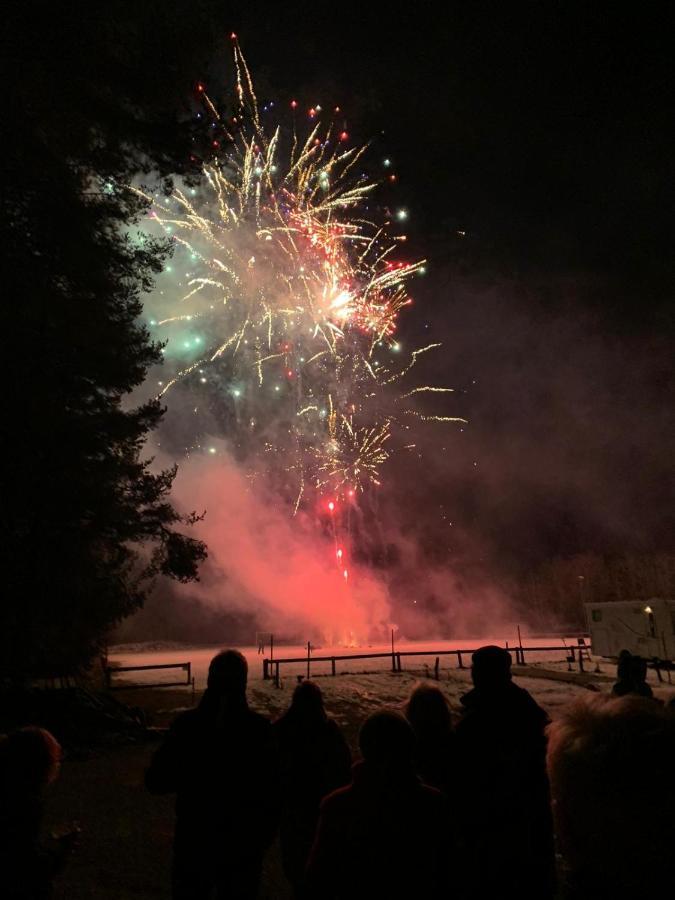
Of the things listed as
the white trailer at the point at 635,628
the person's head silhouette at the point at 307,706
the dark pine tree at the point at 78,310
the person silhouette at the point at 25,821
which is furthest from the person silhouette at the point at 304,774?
the white trailer at the point at 635,628

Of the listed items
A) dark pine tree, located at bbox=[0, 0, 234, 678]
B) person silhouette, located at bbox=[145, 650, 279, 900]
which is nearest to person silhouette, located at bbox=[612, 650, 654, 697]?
person silhouette, located at bbox=[145, 650, 279, 900]

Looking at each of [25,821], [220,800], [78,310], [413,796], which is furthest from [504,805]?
[78,310]

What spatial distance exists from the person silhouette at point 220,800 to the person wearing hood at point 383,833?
2.94 feet

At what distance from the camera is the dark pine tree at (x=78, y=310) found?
804cm

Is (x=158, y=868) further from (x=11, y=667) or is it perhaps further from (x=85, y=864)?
(x=11, y=667)

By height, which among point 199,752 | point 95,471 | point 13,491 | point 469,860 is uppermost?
point 95,471

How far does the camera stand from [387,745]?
89.2 inches

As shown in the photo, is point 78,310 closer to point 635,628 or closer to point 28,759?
point 28,759

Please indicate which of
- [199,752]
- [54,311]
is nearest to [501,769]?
[199,752]

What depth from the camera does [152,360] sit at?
1491 centimetres

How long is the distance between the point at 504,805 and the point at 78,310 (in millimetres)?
13048

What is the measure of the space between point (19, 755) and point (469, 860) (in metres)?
2.49

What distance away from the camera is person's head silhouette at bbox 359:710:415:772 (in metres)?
2.26

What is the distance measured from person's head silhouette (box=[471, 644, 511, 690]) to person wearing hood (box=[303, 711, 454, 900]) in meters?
1.05
